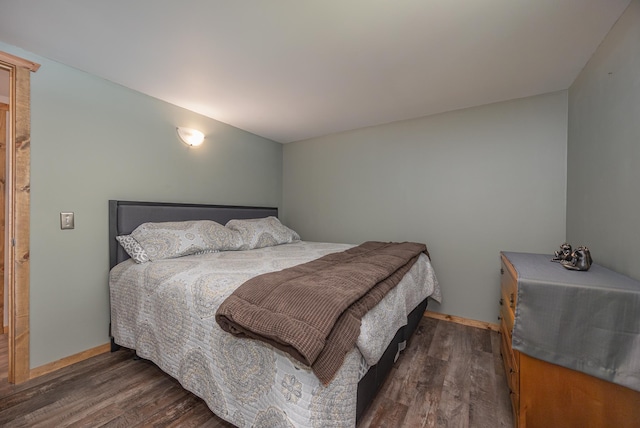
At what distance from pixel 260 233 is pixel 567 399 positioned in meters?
2.53

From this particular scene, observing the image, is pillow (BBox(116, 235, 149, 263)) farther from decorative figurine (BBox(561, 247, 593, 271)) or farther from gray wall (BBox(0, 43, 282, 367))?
decorative figurine (BBox(561, 247, 593, 271))

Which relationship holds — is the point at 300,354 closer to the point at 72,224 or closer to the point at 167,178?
the point at 72,224

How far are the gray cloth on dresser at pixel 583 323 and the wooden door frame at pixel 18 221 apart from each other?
291cm

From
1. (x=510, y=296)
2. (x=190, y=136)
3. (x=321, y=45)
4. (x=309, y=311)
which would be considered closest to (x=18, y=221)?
(x=190, y=136)

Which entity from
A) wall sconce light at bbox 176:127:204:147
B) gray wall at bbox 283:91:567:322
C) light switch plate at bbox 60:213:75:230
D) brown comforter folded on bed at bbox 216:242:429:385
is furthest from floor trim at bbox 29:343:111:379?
gray wall at bbox 283:91:567:322

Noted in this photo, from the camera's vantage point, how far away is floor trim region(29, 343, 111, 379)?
1.77m

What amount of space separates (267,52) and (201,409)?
224 cm

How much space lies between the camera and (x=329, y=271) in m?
1.50

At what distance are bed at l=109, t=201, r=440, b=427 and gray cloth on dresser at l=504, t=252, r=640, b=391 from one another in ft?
2.08

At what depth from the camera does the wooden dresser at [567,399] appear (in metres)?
0.99

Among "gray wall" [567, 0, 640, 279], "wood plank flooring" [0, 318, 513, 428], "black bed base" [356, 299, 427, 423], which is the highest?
"gray wall" [567, 0, 640, 279]

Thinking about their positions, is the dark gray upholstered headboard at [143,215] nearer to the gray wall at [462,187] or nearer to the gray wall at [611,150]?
the gray wall at [462,187]

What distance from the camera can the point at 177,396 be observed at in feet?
5.13

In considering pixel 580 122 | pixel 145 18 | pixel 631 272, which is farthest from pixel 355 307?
pixel 580 122
